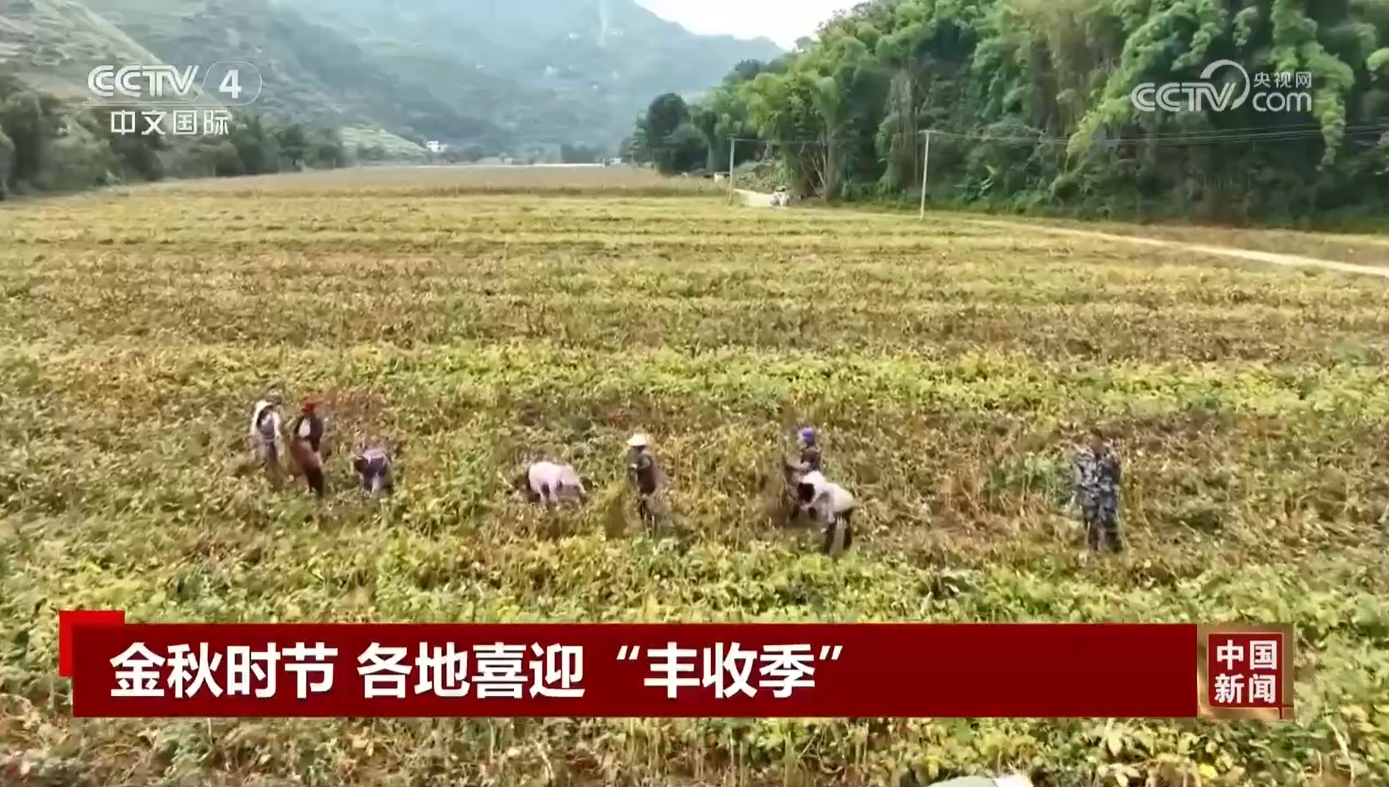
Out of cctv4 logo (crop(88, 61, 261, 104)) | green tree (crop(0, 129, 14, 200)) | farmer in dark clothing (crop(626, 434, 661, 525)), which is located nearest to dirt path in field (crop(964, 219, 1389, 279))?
farmer in dark clothing (crop(626, 434, 661, 525))

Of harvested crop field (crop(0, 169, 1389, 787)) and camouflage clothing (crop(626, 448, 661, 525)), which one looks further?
camouflage clothing (crop(626, 448, 661, 525))

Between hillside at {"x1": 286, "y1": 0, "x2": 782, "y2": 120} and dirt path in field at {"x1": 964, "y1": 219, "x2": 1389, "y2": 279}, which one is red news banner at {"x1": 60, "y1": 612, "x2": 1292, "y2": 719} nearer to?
dirt path in field at {"x1": 964, "y1": 219, "x2": 1389, "y2": 279}

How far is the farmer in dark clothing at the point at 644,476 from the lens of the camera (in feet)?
7.46

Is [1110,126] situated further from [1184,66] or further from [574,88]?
[574,88]

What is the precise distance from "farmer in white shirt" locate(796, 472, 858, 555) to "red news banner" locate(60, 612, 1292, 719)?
0.22 metres

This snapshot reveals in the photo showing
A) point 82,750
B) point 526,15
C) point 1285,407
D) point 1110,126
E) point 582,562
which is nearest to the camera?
point 82,750

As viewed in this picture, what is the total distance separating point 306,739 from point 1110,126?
2.33 metres

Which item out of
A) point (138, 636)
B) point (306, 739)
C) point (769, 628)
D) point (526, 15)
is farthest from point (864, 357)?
point (138, 636)

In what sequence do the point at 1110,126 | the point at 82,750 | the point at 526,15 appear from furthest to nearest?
the point at 526,15 → the point at 1110,126 → the point at 82,750

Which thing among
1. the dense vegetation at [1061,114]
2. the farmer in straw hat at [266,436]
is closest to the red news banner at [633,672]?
the farmer in straw hat at [266,436]

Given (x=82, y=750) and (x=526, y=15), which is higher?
(x=526, y=15)

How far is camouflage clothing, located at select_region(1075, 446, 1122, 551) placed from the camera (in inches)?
88.8

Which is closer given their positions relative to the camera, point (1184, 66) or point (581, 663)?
point (581, 663)

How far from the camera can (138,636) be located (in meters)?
2.12
